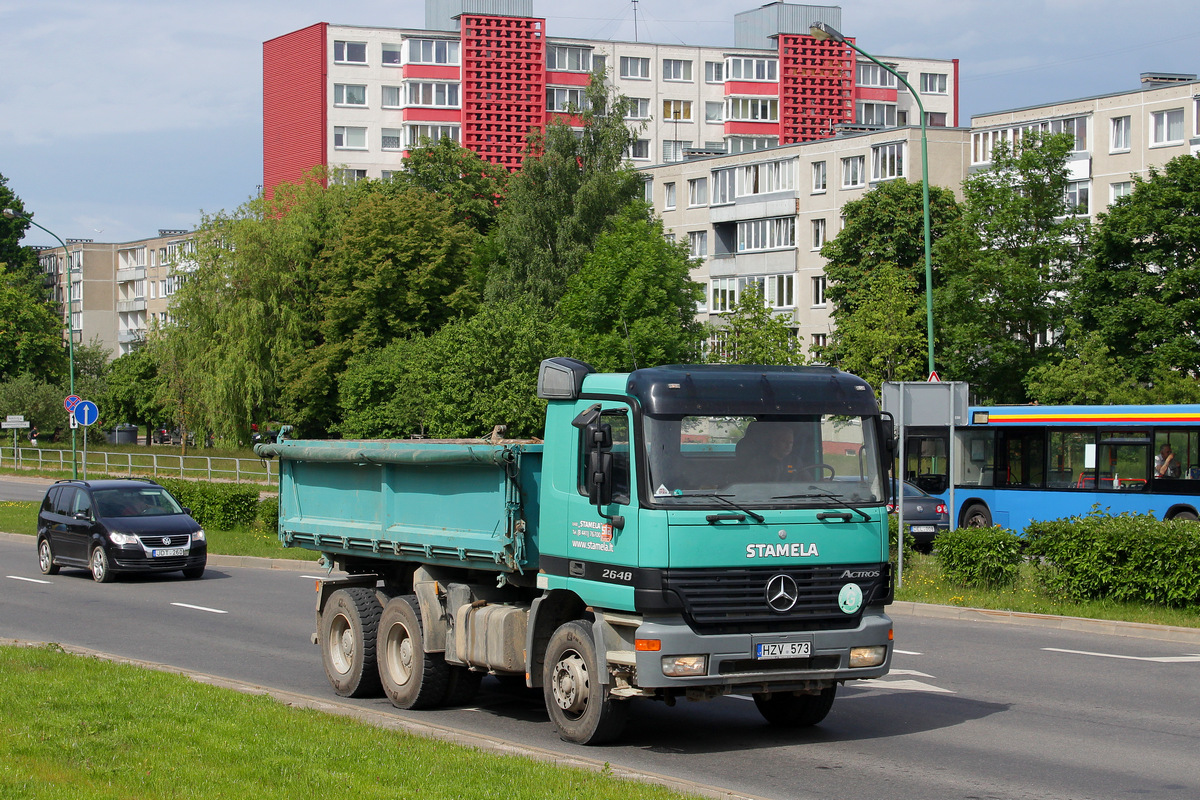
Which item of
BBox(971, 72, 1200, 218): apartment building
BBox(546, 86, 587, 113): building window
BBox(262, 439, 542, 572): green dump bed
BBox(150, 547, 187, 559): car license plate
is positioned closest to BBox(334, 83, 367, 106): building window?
BBox(546, 86, 587, 113): building window

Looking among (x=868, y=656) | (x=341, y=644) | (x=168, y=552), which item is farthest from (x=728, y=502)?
(x=168, y=552)

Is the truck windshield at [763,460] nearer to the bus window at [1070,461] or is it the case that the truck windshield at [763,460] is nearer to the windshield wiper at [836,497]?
the windshield wiper at [836,497]

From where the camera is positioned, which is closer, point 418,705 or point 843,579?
point 843,579

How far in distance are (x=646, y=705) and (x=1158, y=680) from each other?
4.83 m

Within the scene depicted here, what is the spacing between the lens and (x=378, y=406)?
57.3 meters

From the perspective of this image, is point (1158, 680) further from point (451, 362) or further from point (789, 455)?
point (451, 362)

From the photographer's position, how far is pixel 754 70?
96750 mm

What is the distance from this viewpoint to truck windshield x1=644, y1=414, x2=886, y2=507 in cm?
924

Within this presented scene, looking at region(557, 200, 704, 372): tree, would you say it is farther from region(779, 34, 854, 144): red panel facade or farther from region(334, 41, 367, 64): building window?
region(334, 41, 367, 64): building window

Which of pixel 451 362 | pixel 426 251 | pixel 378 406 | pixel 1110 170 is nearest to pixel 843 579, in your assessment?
pixel 451 362

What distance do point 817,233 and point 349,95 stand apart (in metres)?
35.7

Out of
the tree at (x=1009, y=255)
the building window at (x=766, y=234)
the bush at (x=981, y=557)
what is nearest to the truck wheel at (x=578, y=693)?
the bush at (x=981, y=557)

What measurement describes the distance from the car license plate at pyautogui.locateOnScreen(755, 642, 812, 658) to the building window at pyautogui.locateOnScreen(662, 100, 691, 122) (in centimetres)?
9039

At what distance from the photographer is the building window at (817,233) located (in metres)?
72.6
